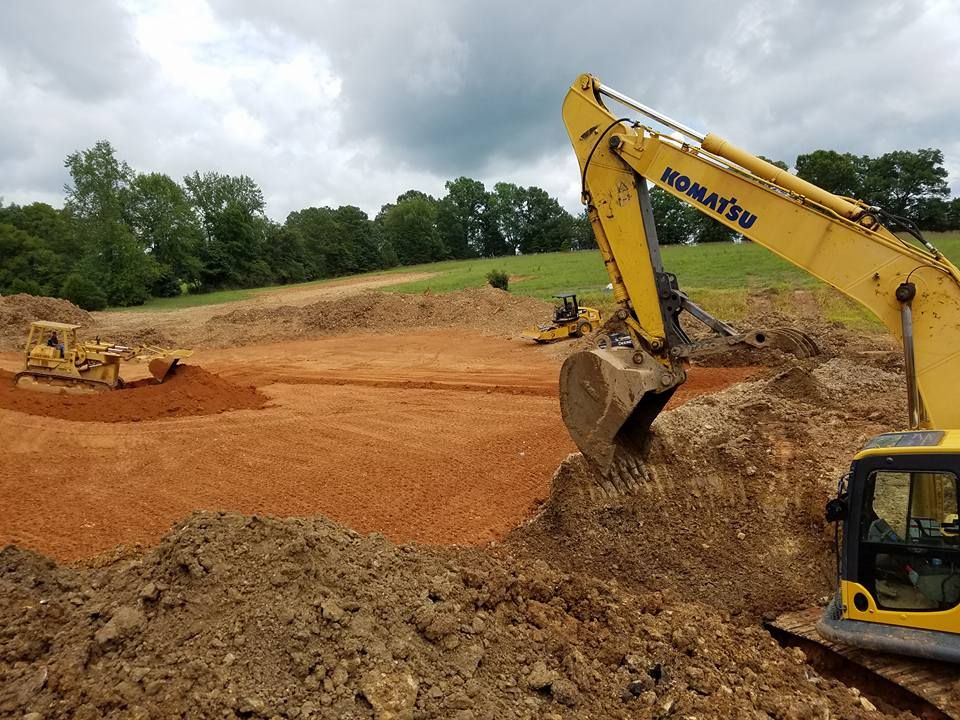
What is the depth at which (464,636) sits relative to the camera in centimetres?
427

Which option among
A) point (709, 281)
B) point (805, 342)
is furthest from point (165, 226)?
point (805, 342)

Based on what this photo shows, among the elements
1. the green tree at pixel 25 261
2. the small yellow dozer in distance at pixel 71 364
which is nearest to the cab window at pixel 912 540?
the small yellow dozer in distance at pixel 71 364

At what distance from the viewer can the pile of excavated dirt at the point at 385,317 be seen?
2686cm

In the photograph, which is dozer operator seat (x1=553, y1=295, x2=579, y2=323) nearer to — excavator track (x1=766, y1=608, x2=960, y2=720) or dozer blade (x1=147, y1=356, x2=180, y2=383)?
dozer blade (x1=147, y1=356, x2=180, y2=383)

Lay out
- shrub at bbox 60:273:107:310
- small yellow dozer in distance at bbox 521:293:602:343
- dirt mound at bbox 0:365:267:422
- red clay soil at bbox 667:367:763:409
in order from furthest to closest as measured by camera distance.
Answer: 1. shrub at bbox 60:273:107:310
2. small yellow dozer in distance at bbox 521:293:602:343
3. dirt mound at bbox 0:365:267:422
4. red clay soil at bbox 667:367:763:409

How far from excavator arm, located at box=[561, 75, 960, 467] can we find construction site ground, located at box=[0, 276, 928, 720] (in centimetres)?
117

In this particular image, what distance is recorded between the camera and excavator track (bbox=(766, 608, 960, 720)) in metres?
4.10

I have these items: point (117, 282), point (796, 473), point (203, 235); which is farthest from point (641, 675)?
point (203, 235)

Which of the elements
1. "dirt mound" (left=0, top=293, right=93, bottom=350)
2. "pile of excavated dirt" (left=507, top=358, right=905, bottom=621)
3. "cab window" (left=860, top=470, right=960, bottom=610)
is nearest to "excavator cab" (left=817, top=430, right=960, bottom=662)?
"cab window" (left=860, top=470, right=960, bottom=610)

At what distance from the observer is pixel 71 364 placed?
14805mm

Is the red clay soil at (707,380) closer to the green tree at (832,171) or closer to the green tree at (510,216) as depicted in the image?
the green tree at (832,171)

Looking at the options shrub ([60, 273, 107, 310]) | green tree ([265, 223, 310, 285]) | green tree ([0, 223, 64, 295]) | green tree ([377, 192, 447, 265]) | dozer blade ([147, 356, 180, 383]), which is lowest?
dozer blade ([147, 356, 180, 383])

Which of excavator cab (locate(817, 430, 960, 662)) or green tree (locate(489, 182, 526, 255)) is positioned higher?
green tree (locate(489, 182, 526, 255))

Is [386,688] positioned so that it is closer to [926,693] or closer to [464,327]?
[926,693]
